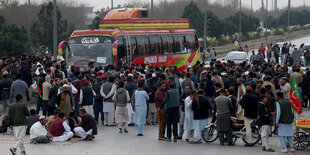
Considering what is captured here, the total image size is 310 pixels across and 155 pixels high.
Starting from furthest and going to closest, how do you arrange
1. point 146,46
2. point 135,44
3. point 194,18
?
point 194,18 < point 146,46 < point 135,44

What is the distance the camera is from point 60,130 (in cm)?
1633

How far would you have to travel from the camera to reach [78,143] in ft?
53.3

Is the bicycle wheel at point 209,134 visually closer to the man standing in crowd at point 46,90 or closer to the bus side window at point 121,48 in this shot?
the man standing in crowd at point 46,90

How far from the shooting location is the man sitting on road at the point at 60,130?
16.3 meters

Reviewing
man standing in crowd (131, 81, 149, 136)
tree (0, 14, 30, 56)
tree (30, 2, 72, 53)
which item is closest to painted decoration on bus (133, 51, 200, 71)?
tree (0, 14, 30, 56)

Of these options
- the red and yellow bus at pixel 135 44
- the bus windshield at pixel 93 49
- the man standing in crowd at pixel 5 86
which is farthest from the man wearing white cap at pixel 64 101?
the bus windshield at pixel 93 49

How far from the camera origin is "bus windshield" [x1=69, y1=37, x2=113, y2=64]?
27.0m

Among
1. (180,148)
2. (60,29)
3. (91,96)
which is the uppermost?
(60,29)

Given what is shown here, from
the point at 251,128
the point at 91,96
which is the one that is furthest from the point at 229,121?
the point at 91,96

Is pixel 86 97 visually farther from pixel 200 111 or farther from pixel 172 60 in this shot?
pixel 172 60

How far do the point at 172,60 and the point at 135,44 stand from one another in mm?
4290

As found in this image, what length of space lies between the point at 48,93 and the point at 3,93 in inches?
109

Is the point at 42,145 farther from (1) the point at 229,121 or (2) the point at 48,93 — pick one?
(1) the point at 229,121

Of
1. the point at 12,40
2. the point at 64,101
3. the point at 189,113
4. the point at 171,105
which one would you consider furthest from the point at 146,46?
the point at 189,113
